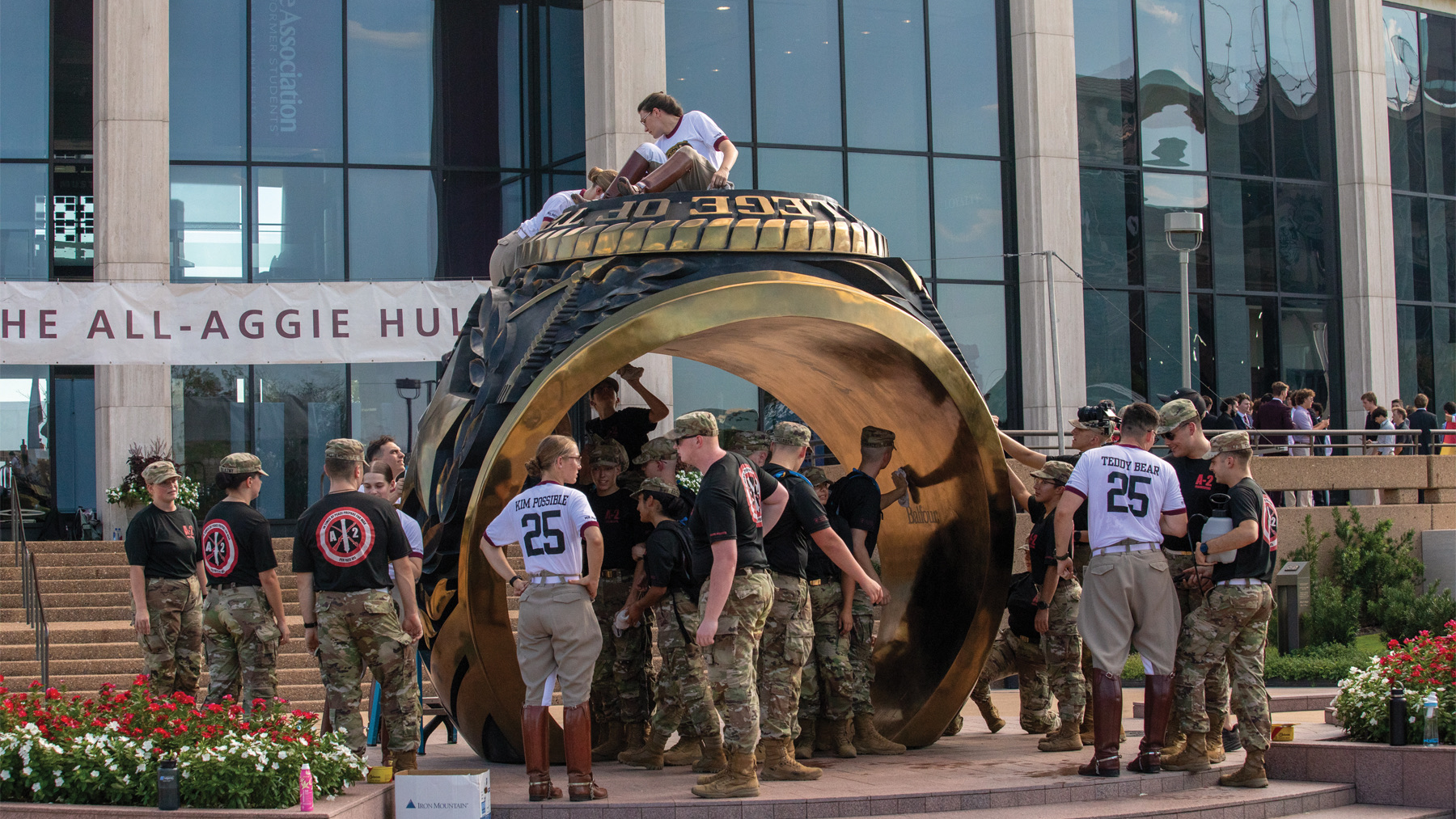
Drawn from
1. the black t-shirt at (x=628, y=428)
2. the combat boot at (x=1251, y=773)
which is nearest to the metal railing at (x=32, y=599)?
the black t-shirt at (x=628, y=428)

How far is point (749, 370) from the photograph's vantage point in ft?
31.8

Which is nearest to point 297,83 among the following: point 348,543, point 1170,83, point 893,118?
point 893,118

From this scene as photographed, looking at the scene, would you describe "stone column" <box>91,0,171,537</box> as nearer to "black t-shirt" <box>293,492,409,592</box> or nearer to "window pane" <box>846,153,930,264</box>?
"window pane" <box>846,153,930,264</box>

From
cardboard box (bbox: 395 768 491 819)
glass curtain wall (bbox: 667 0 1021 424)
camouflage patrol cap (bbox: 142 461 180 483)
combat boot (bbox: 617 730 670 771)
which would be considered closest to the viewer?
cardboard box (bbox: 395 768 491 819)

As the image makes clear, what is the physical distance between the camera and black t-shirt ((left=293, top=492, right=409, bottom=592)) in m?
7.18

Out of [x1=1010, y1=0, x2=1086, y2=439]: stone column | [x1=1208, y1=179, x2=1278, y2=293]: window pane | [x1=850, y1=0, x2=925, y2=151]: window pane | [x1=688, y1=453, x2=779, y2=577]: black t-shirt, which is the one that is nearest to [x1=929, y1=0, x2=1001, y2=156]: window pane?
[x1=850, y1=0, x2=925, y2=151]: window pane

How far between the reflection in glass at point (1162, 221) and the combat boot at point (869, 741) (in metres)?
18.3

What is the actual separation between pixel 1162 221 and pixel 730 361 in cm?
1798

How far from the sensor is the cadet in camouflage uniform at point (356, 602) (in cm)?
718

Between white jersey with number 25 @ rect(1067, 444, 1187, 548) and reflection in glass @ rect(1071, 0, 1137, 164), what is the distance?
18412 mm

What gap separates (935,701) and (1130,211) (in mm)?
18238

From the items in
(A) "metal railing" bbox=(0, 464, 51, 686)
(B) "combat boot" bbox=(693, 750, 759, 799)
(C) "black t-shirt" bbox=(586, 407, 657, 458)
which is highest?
(C) "black t-shirt" bbox=(586, 407, 657, 458)

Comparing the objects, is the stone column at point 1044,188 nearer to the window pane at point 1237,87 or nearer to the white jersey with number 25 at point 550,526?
the window pane at point 1237,87

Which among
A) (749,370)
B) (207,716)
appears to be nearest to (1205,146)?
(749,370)
